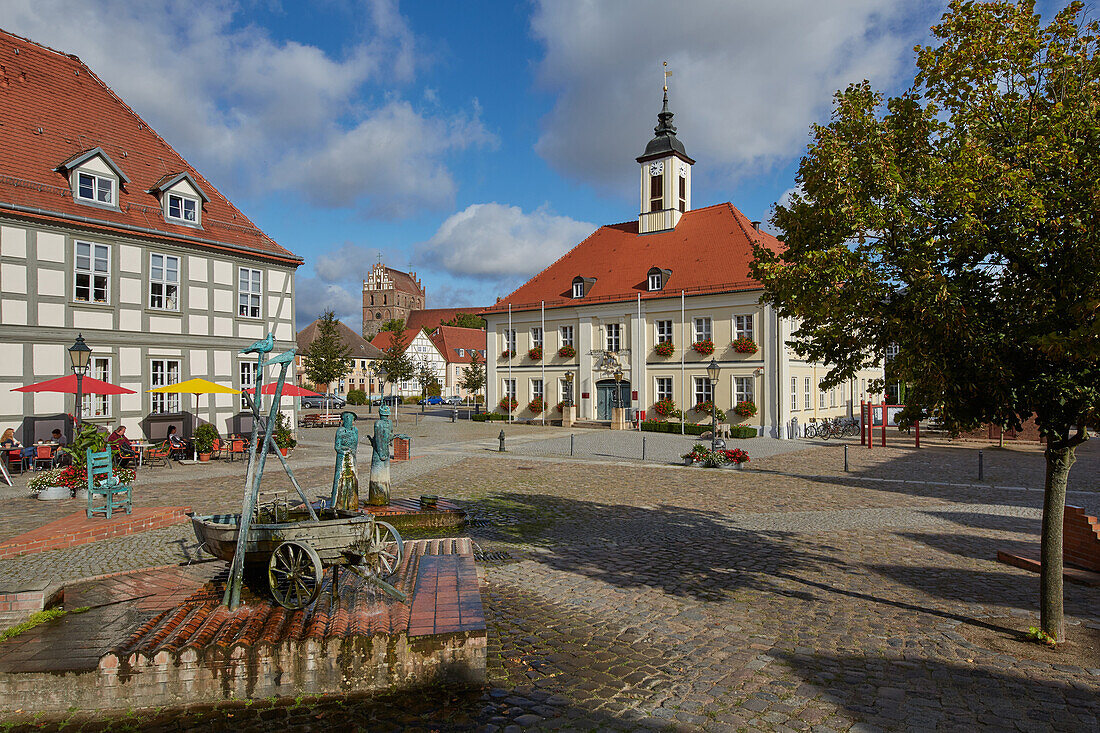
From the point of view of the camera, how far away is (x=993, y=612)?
6.52 meters

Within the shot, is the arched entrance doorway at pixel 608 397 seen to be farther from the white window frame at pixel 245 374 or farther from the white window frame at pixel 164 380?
the white window frame at pixel 164 380

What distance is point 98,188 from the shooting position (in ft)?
66.7

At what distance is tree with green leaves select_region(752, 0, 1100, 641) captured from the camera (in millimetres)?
5215

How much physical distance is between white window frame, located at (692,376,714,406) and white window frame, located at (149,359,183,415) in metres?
22.4

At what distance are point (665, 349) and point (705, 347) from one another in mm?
2231

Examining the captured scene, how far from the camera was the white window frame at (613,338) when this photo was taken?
3566cm

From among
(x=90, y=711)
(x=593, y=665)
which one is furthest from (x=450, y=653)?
(x=90, y=711)

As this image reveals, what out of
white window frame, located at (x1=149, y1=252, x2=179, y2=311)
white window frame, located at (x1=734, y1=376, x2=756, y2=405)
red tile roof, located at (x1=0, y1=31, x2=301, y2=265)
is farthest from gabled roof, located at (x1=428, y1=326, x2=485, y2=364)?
white window frame, located at (x1=149, y1=252, x2=179, y2=311)

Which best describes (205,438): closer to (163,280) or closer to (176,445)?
(176,445)

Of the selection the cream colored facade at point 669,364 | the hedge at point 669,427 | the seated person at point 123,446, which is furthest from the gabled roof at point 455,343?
the seated person at point 123,446

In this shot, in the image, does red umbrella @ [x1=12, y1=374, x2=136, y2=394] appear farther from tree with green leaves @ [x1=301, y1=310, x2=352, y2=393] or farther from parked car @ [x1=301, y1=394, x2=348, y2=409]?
parked car @ [x1=301, y1=394, x2=348, y2=409]

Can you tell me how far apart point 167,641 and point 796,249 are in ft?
22.0

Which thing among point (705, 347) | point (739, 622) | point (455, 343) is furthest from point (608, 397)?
point (455, 343)

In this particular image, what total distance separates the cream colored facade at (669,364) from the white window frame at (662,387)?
6cm
